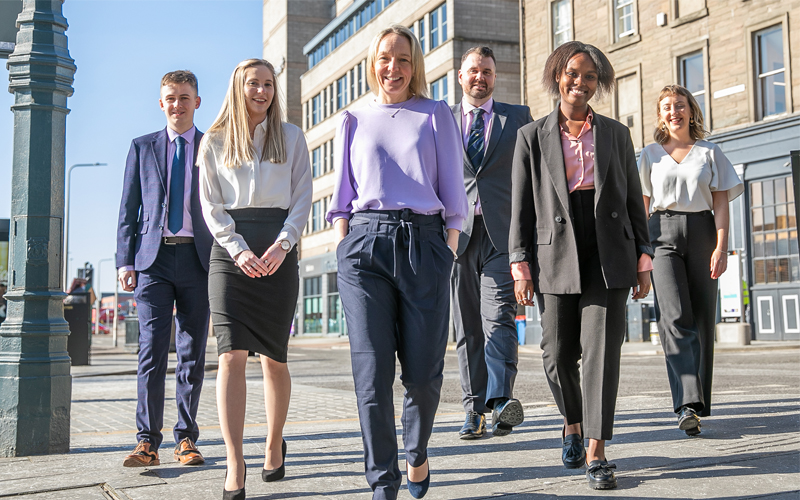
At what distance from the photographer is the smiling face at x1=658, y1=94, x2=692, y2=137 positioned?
5.49m

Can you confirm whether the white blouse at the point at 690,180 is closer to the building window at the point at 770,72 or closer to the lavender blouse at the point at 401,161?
the lavender blouse at the point at 401,161

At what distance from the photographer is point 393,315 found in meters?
3.34

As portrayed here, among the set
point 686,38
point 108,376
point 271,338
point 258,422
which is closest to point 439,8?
point 686,38

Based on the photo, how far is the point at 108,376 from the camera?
13.8m

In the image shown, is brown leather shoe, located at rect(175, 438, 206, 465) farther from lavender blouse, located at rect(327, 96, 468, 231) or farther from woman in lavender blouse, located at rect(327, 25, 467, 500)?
lavender blouse, located at rect(327, 96, 468, 231)

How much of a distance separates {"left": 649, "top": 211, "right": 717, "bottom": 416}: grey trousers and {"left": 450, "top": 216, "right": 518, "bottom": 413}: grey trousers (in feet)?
3.30

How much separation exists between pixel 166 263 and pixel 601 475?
2.65m

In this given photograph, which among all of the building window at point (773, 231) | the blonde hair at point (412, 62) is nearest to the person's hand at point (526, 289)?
the blonde hair at point (412, 62)

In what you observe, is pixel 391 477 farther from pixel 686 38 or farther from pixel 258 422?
pixel 686 38

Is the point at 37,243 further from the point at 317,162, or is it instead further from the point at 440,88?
the point at 317,162

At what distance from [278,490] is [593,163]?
7.04ft

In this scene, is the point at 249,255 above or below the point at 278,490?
above

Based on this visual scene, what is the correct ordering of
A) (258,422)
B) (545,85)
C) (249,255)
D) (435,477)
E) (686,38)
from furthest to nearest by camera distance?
(686,38) → (258,422) → (545,85) → (435,477) → (249,255)

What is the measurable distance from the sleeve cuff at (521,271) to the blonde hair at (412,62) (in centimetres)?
100
